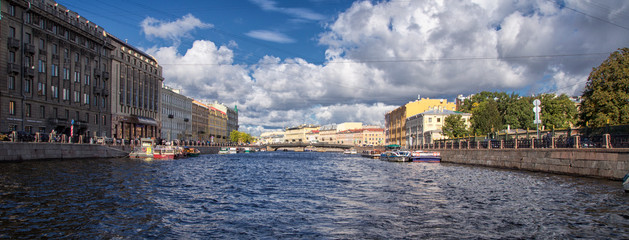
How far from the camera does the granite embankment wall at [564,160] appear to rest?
82.2 ft

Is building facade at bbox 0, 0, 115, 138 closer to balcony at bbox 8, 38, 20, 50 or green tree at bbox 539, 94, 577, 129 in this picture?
balcony at bbox 8, 38, 20, 50

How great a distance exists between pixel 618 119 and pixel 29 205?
118ft

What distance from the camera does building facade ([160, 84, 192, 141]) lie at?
4301 inches

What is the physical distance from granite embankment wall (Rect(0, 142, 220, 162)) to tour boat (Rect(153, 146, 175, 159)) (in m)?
3.87

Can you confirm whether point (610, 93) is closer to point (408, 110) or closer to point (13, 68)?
point (13, 68)

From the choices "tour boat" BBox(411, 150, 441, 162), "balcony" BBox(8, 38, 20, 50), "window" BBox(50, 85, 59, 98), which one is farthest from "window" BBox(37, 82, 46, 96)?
"tour boat" BBox(411, 150, 441, 162)

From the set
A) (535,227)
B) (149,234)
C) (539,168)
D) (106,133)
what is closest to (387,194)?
(535,227)

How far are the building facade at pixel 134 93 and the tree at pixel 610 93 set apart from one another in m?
65.9

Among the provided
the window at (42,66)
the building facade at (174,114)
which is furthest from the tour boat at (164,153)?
the building facade at (174,114)

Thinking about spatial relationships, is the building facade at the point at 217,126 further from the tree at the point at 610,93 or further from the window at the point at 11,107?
the tree at the point at 610,93

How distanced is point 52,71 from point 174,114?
201ft

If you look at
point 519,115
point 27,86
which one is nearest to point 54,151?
point 27,86

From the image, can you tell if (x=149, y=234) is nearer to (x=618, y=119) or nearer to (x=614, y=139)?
(x=614, y=139)

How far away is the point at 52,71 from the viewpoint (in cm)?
5531
